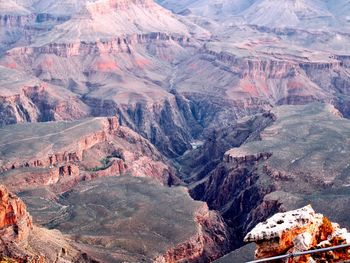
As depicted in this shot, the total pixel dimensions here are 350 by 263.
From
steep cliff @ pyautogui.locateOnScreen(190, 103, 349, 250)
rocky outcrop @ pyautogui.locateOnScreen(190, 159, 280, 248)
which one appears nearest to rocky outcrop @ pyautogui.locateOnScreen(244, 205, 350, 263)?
steep cliff @ pyautogui.locateOnScreen(190, 103, 349, 250)

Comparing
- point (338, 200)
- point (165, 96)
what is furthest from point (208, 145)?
point (338, 200)

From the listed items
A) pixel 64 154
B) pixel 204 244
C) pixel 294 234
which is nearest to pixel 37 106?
pixel 64 154

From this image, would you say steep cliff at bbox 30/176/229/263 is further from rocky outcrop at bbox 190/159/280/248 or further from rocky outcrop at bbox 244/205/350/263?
rocky outcrop at bbox 244/205/350/263

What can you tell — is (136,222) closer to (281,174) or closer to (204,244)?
(204,244)

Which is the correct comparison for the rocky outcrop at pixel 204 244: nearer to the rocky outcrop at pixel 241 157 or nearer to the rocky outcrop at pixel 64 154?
the rocky outcrop at pixel 241 157

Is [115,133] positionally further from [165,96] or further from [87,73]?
[87,73]
